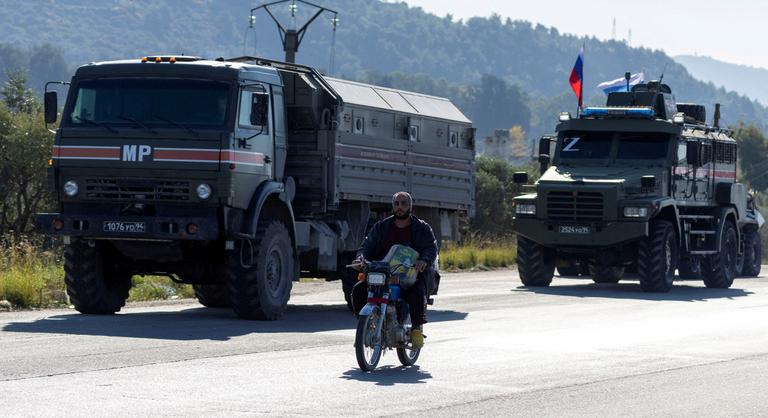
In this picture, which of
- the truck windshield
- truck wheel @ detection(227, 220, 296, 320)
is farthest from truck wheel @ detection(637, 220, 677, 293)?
the truck windshield

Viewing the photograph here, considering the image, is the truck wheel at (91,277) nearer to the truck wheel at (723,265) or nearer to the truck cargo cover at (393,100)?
the truck cargo cover at (393,100)

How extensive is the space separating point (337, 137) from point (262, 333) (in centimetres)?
425

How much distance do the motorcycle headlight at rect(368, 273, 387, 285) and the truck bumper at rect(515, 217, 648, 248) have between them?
1391cm

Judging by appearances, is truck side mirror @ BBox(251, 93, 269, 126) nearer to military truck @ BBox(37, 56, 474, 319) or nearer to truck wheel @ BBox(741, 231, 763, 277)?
military truck @ BBox(37, 56, 474, 319)

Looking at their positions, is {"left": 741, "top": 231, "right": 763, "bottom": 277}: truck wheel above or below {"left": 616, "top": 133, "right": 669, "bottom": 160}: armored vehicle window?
below

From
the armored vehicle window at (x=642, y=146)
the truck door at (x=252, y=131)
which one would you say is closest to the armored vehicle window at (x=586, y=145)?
the armored vehicle window at (x=642, y=146)

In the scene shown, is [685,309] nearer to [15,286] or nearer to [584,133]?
[584,133]

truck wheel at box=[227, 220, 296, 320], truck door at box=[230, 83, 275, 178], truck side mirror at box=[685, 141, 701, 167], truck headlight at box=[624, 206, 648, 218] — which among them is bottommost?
truck wheel at box=[227, 220, 296, 320]

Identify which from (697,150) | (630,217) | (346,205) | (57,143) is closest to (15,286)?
(57,143)

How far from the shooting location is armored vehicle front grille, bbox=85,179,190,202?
17.8 m

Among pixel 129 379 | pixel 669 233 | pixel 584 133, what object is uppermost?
pixel 584 133

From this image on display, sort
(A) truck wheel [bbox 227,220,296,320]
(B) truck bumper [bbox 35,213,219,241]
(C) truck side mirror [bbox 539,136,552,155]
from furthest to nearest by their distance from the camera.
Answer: (C) truck side mirror [bbox 539,136,552,155] → (A) truck wheel [bbox 227,220,296,320] → (B) truck bumper [bbox 35,213,219,241]

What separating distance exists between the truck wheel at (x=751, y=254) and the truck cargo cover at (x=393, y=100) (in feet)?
43.2

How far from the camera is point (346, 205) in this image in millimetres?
21203
